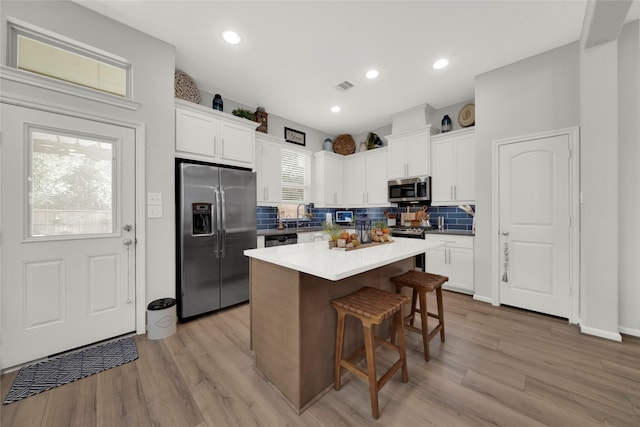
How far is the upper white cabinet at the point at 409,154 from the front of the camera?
3.95m

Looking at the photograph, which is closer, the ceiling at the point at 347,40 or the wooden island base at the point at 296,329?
the wooden island base at the point at 296,329

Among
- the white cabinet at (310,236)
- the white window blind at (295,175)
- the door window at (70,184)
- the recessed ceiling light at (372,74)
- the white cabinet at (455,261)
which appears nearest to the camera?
the door window at (70,184)

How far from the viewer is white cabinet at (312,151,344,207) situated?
4.85 m

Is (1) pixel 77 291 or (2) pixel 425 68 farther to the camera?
(2) pixel 425 68

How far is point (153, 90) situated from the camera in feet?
8.18

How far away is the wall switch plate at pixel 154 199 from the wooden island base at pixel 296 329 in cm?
144

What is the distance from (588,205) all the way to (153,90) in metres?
4.55

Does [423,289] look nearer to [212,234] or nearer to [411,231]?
[411,231]

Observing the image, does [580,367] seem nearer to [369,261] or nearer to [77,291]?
[369,261]

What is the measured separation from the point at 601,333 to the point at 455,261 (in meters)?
1.47

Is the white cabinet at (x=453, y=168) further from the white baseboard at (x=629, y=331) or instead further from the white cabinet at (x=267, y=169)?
the white cabinet at (x=267, y=169)

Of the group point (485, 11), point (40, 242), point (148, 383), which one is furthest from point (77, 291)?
point (485, 11)

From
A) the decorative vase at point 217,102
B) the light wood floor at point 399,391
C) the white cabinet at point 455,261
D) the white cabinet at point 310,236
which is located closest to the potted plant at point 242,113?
the decorative vase at point 217,102

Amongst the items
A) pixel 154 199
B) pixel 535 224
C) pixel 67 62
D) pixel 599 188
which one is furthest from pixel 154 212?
pixel 599 188
